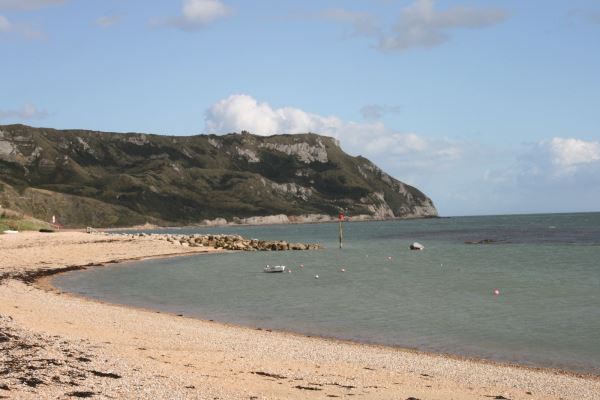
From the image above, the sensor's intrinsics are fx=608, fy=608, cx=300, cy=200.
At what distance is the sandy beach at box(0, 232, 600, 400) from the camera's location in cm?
1366

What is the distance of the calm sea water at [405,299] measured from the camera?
24219mm

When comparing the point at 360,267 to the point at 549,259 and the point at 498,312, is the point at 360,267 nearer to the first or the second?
the point at 549,259

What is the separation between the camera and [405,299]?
36906 millimetres

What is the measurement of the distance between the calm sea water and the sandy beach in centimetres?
296

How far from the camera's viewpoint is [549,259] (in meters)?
66.9

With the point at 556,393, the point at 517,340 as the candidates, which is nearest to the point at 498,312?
the point at 517,340

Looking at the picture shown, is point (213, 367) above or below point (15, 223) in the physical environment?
below

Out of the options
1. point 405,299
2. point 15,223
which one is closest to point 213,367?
point 405,299

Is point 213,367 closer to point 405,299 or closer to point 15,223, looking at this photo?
point 405,299

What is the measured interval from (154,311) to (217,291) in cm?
1009

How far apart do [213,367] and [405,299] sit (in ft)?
72.5

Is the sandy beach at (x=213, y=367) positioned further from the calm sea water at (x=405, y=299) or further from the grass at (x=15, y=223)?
the grass at (x=15, y=223)

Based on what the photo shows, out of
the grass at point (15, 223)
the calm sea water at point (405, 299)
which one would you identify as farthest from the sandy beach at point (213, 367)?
the grass at point (15, 223)

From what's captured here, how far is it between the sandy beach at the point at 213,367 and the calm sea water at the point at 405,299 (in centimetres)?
296
